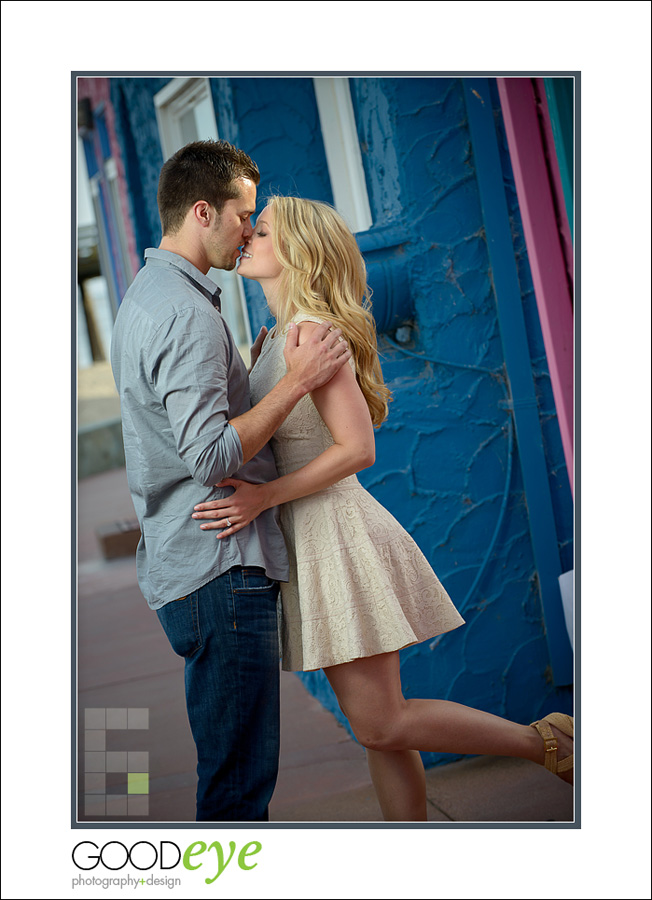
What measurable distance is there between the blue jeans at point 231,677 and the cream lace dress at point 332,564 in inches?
3.7

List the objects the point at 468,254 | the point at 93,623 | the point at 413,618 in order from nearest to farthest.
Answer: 1. the point at 413,618
2. the point at 93,623
3. the point at 468,254

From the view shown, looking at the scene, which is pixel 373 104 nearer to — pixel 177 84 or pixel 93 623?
pixel 177 84

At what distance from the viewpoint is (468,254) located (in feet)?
8.15

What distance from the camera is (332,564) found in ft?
6.08

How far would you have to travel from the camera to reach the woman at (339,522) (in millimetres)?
1833

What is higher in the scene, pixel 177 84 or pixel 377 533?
pixel 177 84

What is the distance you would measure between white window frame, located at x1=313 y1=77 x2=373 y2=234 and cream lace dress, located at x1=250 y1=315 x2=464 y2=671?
2.52ft

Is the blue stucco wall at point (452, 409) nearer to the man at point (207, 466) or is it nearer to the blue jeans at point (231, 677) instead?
the man at point (207, 466)

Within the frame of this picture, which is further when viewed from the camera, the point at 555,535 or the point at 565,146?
the point at 555,535

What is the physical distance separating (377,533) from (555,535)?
83cm

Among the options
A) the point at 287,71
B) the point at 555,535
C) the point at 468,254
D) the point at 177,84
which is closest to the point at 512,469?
the point at 555,535

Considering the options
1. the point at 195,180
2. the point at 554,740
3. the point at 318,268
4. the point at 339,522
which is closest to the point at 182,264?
the point at 195,180

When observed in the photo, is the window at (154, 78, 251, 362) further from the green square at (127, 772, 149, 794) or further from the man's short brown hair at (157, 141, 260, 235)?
the green square at (127, 772, 149, 794)

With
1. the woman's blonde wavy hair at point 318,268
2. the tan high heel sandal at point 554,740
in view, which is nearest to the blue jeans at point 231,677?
the woman's blonde wavy hair at point 318,268
